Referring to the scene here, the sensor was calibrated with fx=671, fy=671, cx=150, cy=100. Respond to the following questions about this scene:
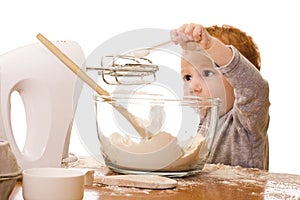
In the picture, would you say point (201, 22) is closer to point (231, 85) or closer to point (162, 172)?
point (231, 85)

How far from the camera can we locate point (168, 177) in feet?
4.42

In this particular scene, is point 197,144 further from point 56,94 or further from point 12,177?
point 12,177

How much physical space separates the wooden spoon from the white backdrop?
1.00m

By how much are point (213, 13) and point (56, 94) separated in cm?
124

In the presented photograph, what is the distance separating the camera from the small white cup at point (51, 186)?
982 millimetres

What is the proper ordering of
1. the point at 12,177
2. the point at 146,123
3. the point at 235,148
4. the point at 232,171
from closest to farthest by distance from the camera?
1. the point at 12,177
2. the point at 146,123
3. the point at 232,171
4. the point at 235,148

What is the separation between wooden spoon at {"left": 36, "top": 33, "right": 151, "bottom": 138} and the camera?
1321 mm

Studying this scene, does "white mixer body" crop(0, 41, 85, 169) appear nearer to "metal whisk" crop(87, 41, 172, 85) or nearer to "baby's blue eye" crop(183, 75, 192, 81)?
"metal whisk" crop(87, 41, 172, 85)

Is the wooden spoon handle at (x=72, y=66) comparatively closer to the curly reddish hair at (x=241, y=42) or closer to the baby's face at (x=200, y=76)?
the baby's face at (x=200, y=76)

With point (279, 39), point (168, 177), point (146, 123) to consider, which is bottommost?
point (168, 177)

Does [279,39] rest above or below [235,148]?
above

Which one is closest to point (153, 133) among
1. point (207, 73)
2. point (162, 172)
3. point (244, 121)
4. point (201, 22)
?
point (162, 172)

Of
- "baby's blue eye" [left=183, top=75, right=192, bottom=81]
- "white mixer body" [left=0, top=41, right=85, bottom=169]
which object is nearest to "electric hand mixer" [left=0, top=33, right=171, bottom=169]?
"white mixer body" [left=0, top=41, right=85, bottom=169]

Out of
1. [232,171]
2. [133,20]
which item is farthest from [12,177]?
[133,20]
